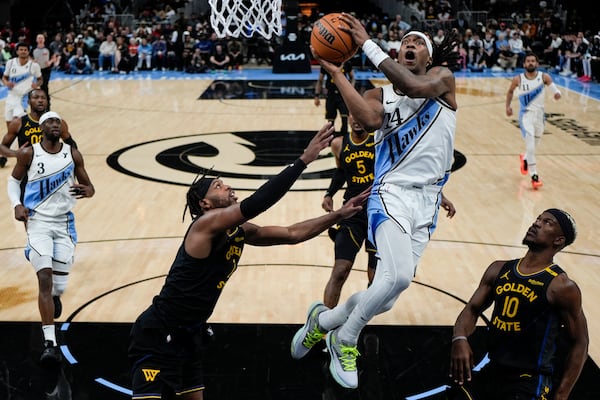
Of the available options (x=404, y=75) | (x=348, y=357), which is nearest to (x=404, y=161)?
(x=404, y=75)

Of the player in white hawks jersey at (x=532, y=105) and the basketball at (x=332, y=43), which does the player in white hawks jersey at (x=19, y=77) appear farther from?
the basketball at (x=332, y=43)

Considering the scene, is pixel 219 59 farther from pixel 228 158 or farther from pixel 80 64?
pixel 228 158

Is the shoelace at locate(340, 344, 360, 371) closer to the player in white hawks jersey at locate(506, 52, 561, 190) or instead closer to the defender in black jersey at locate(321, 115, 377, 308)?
the defender in black jersey at locate(321, 115, 377, 308)

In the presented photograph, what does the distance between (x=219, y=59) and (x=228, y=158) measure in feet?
45.9

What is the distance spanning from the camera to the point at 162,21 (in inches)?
1118

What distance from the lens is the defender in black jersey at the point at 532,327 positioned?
357cm

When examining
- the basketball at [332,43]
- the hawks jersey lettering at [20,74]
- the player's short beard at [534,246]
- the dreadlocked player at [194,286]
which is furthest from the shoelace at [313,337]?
the hawks jersey lettering at [20,74]

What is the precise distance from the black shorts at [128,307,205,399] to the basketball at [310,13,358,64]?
172 centimetres

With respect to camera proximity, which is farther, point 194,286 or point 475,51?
point 475,51

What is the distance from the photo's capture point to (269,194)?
3.77m

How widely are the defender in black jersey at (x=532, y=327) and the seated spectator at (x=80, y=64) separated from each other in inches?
875

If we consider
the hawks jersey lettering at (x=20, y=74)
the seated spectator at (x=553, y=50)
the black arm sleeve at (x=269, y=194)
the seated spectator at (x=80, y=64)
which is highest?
the black arm sleeve at (x=269, y=194)

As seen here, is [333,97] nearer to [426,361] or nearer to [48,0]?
[426,361]

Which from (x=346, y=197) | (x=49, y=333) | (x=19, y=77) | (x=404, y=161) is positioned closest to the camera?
(x=404, y=161)
